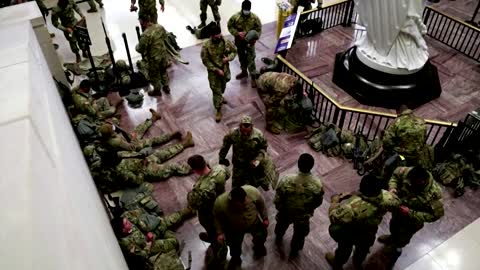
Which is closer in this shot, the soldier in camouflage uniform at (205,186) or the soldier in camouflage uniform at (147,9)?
the soldier in camouflage uniform at (205,186)

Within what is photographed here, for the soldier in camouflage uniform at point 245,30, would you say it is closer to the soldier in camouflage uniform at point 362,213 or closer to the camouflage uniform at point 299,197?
the camouflage uniform at point 299,197

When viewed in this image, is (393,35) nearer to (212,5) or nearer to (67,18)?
(212,5)

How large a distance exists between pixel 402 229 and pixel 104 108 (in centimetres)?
470

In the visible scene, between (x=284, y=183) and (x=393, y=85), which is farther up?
(x=284, y=183)

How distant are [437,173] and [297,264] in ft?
7.78

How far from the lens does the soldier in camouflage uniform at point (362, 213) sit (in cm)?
327

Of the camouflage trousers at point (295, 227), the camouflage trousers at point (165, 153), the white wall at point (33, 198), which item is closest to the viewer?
the white wall at point (33, 198)

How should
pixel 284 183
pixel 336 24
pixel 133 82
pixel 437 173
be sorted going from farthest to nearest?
pixel 336 24 < pixel 133 82 < pixel 437 173 < pixel 284 183

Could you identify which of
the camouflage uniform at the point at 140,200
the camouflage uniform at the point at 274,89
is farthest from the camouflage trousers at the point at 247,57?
the camouflage uniform at the point at 140,200

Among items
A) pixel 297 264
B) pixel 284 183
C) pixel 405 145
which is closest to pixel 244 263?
pixel 297 264

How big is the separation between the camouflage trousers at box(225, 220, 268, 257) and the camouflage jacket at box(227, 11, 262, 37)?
12.4ft

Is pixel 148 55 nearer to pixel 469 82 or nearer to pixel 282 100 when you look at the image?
pixel 282 100

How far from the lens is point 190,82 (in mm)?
6934

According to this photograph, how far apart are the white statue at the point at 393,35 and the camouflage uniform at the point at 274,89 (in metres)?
1.50
